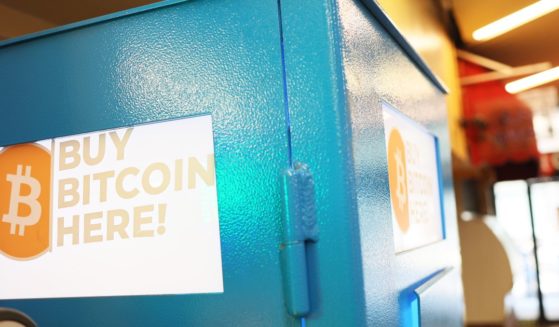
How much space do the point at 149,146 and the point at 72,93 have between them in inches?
8.9

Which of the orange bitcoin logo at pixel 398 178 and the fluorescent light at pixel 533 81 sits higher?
the fluorescent light at pixel 533 81

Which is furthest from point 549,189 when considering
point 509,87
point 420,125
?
point 420,125

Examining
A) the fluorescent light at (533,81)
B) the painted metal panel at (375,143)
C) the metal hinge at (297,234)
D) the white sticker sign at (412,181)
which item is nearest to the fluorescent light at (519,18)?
the fluorescent light at (533,81)

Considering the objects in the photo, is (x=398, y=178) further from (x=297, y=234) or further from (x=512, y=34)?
(x=512, y=34)

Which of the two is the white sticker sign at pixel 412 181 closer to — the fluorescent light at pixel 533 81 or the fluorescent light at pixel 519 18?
the fluorescent light at pixel 519 18

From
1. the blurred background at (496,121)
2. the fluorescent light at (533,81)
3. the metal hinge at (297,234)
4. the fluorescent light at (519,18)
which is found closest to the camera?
the metal hinge at (297,234)

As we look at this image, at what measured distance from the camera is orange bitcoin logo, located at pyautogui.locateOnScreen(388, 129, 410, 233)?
1199 millimetres

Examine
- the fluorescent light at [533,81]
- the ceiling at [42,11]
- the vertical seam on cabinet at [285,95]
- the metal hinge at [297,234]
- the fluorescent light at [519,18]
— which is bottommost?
the metal hinge at [297,234]

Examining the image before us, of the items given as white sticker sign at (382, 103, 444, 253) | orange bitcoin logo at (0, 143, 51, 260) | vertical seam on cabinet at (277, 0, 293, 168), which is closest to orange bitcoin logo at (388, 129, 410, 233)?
white sticker sign at (382, 103, 444, 253)

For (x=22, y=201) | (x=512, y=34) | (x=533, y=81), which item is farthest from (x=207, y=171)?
(x=533, y=81)

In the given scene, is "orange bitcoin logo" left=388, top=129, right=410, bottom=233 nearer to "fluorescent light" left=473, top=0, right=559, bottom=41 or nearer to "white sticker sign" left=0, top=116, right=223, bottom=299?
"white sticker sign" left=0, top=116, right=223, bottom=299

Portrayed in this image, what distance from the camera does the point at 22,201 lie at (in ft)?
3.69

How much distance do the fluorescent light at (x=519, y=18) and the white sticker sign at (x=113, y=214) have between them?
8.96 ft

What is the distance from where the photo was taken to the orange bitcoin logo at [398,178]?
47.2 inches
